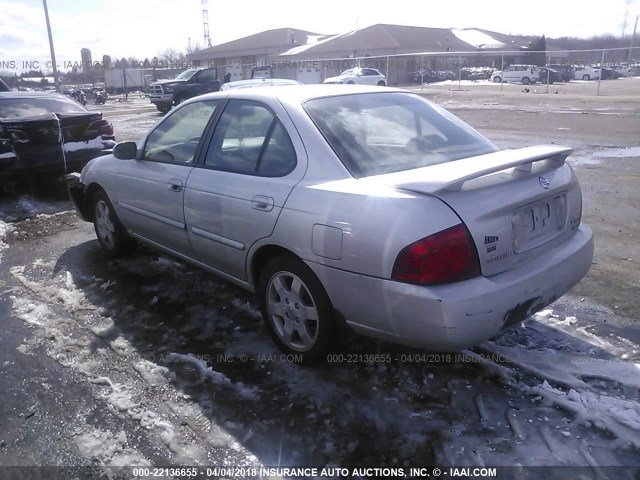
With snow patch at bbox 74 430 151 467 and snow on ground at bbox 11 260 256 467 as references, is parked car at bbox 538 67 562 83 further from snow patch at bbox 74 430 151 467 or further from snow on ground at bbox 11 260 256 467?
snow patch at bbox 74 430 151 467

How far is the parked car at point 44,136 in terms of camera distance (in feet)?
25.5

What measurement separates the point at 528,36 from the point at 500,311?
97444 millimetres

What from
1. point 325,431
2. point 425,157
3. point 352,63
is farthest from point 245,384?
point 352,63

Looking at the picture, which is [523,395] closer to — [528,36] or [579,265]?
[579,265]

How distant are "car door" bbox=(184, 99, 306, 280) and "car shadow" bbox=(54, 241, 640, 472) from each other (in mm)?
560

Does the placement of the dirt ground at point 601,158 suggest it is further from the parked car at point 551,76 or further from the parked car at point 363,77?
the parked car at point 551,76

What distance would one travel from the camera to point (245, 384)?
3.21m

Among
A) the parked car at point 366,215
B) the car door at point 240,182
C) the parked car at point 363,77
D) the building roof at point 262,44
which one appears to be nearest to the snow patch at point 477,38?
the building roof at point 262,44

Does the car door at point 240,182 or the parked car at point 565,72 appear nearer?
the car door at point 240,182

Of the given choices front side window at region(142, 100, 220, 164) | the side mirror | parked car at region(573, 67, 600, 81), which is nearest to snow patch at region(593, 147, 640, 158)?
front side window at region(142, 100, 220, 164)

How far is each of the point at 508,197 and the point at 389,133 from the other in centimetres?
96

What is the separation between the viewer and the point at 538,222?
298cm

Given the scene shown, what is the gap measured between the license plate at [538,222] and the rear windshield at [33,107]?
7.61m

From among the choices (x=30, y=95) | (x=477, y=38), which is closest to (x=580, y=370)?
(x=30, y=95)
